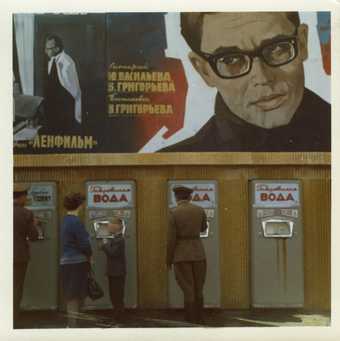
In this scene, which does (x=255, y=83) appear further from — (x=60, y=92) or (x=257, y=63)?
(x=60, y=92)

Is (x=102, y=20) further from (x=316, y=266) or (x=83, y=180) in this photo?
(x=316, y=266)

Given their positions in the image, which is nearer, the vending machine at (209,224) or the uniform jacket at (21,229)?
the uniform jacket at (21,229)

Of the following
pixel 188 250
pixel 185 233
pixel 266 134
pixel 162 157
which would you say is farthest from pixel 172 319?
pixel 266 134

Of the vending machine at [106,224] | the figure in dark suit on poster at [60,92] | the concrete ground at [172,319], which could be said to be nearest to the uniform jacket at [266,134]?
the vending machine at [106,224]

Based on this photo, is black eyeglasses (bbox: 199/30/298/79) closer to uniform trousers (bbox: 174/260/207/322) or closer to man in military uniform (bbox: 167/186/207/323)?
man in military uniform (bbox: 167/186/207/323)

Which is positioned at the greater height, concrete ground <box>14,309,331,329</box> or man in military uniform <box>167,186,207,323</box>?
man in military uniform <box>167,186,207,323</box>

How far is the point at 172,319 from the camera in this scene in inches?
445

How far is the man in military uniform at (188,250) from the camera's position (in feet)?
37.1

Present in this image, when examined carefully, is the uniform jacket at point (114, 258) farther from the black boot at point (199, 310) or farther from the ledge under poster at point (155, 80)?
the ledge under poster at point (155, 80)

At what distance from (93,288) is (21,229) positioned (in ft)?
2.14

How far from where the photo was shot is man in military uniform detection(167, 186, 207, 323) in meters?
11.3

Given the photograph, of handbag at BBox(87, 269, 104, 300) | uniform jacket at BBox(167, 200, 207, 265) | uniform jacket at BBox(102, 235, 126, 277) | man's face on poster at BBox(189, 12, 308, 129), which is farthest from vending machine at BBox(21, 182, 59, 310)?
man's face on poster at BBox(189, 12, 308, 129)

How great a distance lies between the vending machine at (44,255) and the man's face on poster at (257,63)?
1.39 metres

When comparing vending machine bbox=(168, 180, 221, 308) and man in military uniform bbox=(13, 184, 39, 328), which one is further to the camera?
vending machine bbox=(168, 180, 221, 308)
